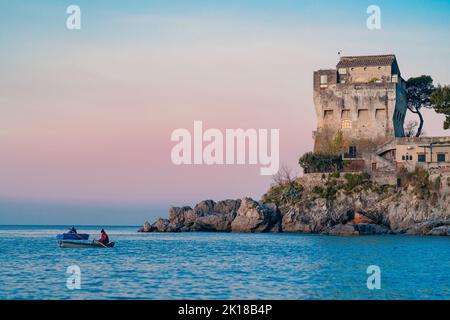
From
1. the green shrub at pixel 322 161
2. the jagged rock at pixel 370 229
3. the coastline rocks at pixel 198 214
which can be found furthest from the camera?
the coastline rocks at pixel 198 214

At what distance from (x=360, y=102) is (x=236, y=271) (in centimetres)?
5618

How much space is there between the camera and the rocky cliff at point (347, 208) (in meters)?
84.6

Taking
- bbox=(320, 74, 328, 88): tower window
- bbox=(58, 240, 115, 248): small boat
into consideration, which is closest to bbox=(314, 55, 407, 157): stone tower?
bbox=(320, 74, 328, 88): tower window

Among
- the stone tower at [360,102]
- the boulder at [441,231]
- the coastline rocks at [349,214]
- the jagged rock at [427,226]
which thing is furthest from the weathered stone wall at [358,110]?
the boulder at [441,231]

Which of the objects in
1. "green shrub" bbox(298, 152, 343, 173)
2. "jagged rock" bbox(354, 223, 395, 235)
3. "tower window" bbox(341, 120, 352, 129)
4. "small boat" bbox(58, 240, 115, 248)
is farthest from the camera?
"tower window" bbox(341, 120, 352, 129)

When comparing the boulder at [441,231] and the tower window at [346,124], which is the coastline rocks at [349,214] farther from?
the tower window at [346,124]

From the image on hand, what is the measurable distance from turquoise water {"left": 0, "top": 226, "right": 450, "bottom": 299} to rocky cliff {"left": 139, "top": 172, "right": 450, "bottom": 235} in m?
15.5

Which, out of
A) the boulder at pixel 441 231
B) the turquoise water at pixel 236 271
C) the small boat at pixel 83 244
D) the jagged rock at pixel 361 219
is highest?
the jagged rock at pixel 361 219

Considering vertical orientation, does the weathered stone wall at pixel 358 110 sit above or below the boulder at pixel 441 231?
above

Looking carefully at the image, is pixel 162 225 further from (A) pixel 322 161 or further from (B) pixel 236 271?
(B) pixel 236 271

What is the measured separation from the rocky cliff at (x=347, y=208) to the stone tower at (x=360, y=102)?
8016mm

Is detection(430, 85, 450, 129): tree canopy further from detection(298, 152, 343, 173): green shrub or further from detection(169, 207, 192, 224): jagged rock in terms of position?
detection(169, 207, 192, 224): jagged rock

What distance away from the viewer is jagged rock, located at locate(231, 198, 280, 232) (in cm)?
9176
